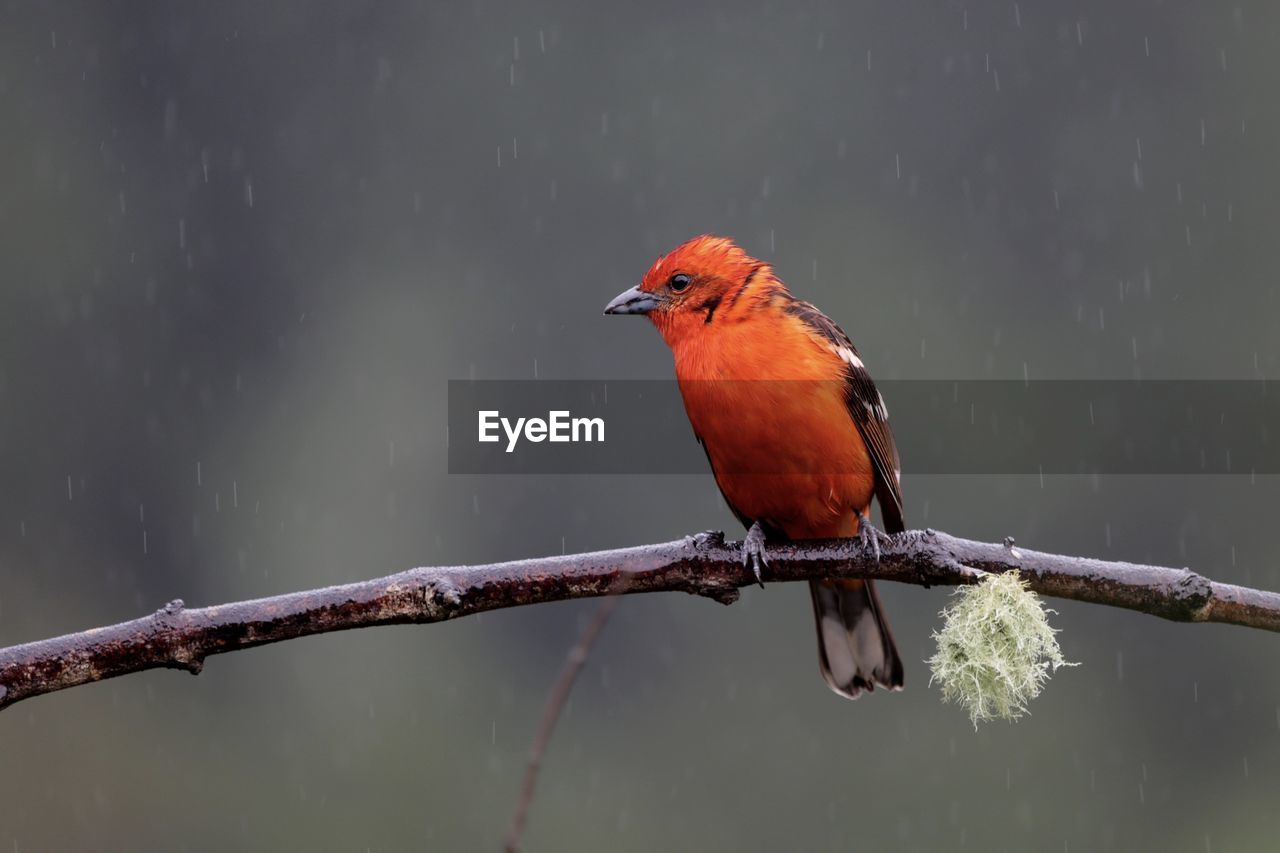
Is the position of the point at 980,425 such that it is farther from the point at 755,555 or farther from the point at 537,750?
the point at 537,750

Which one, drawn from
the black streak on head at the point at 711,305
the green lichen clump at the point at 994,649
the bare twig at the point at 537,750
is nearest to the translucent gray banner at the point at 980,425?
the black streak on head at the point at 711,305

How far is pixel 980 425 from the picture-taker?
31.4 m

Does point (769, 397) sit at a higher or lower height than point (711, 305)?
lower

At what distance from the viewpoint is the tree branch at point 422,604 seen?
13.3 feet

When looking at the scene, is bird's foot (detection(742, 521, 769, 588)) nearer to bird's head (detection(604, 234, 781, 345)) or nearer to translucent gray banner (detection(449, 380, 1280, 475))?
bird's head (detection(604, 234, 781, 345))

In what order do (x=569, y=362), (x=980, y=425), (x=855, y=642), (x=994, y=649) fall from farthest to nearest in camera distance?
(x=569, y=362) < (x=980, y=425) < (x=855, y=642) < (x=994, y=649)

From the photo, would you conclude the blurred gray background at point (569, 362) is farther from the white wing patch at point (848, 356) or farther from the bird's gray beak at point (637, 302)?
the bird's gray beak at point (637, 302)

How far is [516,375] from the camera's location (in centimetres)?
3291

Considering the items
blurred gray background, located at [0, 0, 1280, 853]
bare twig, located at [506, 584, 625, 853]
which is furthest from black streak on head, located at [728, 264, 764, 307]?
blurred gray background, located at [0, 0, 1280, 853]

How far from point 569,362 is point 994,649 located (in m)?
27.5

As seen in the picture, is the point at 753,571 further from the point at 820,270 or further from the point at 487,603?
the point at 820,270

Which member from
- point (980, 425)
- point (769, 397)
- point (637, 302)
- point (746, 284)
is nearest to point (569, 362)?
point (980, 425)

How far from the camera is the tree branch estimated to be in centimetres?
405

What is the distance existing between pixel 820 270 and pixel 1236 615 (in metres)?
29.9
